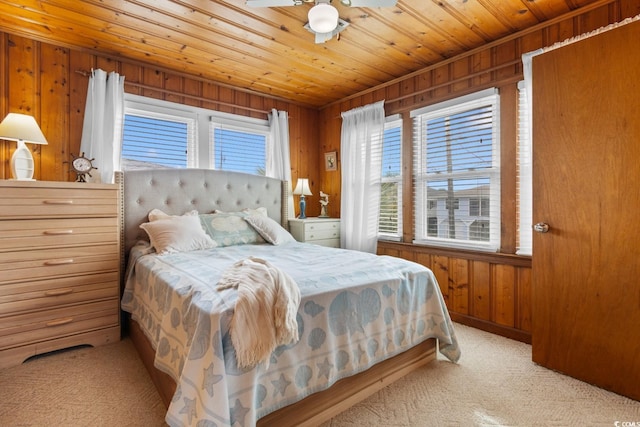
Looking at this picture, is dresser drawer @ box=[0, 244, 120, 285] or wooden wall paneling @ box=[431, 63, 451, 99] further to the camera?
wooden wall paneling @ box=[431, 63, 451, 99]

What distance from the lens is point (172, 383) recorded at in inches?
60.1

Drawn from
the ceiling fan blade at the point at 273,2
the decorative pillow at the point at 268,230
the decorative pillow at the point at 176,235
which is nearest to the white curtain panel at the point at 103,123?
the decorative pillow at the point at 176,235

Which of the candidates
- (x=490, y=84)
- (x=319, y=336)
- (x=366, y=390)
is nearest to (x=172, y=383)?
(x=319, y=336)

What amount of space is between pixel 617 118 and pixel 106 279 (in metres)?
3.57

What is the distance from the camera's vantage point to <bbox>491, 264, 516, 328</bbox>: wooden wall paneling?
2.63 meters

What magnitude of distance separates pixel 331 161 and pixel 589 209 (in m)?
2.97

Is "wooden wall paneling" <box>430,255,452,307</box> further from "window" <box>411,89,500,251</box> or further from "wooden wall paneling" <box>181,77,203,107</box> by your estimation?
"wooden wall paneling" <box>181,77,203,107</box>

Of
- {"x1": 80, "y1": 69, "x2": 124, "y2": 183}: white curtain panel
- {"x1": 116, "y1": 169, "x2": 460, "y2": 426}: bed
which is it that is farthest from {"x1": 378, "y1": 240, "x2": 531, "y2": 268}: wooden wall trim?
{"x1": 80, "y1": 69, "x2": 124, "y2": 183}: white curtain panel

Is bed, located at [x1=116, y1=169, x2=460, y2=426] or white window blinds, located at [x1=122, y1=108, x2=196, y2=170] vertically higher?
white window blinds, located at [x1=122, y1=108, x2=196, y2=170]

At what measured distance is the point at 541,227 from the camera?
83.3 inches

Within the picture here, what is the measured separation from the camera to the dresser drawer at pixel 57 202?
2.11 metres

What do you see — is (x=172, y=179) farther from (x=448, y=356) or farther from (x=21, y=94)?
(x=448, y=356)

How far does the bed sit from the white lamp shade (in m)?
0.62

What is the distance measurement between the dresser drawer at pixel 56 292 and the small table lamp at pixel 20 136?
84 centimetres
